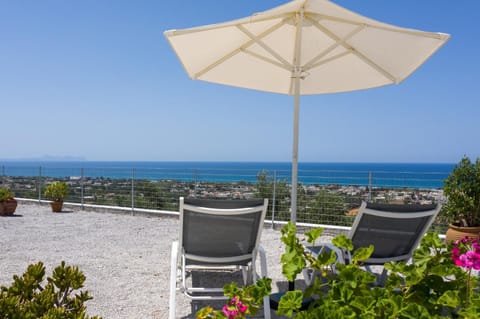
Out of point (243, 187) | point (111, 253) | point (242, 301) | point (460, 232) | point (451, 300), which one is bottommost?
point (111, 253)

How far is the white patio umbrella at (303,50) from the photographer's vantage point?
125 inches

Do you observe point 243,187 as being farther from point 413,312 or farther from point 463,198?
point 413,312

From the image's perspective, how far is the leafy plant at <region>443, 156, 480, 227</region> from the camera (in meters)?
4.77

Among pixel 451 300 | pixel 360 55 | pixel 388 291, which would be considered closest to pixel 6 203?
pixel 360 55

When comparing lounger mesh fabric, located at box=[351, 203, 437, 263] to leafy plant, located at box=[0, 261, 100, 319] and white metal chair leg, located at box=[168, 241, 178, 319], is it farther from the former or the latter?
A: leafy plant, located at box=[0, 261, 100, 319]

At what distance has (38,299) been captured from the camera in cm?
118

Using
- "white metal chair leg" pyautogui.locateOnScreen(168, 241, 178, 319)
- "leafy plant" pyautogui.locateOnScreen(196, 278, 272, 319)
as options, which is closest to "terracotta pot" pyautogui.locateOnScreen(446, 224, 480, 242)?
"white metal chair leg" pyautogui.locateOnScreen(168, 241, 178, 319)

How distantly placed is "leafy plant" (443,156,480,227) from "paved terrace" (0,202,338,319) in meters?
1.83

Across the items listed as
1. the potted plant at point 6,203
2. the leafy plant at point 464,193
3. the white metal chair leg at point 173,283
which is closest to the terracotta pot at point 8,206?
the potted plant at point 6,203

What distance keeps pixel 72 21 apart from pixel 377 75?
8.12 m

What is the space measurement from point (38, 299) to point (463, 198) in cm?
510

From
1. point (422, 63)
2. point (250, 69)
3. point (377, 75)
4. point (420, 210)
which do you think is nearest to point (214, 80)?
point (250, 69)

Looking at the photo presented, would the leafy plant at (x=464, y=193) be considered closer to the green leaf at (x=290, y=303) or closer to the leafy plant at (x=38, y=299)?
the green leaf at (x=290, y=303)

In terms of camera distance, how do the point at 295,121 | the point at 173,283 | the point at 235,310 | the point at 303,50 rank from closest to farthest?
the point at 235,310 → the point at 173,283 → the point at 295,121 → the point at 303,50
